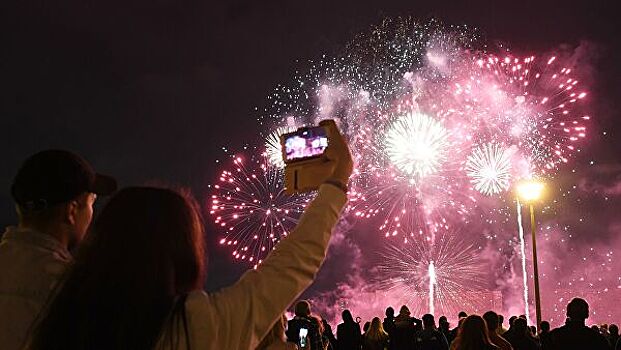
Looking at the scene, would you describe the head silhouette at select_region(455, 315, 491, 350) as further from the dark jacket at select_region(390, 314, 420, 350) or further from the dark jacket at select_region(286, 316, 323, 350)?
the dark jacket at select_region(390, 314, 420, 350)

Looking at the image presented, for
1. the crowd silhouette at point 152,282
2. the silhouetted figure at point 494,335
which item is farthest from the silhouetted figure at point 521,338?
the crowd silhouette at point 152,282

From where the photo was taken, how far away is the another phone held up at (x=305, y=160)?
2.60 m

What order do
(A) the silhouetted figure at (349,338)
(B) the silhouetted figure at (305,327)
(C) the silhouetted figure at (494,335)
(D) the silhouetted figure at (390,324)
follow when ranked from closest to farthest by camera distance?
(C) the silhouetted figure at (494,335)
(B) the silhouetted figure at (305,327)
(D) the silhouetted figure at (390,324)
(A) the silhouetted figure at (349,338)

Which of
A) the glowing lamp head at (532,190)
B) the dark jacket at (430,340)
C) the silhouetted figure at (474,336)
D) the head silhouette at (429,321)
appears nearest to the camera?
the silhouetted figure at (474,336)

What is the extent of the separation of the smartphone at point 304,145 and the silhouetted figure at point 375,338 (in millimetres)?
11301

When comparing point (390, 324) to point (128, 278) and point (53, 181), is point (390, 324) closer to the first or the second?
point (53, 181)

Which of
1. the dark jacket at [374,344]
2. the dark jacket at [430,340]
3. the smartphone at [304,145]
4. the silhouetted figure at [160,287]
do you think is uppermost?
the smartphone at [304,145]

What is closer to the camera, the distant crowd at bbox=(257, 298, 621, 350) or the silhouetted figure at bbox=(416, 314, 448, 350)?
the distant crowd at bbox=(257, 298, 621, 350)

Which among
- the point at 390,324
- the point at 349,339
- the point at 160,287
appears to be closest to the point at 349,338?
the point at 349,339

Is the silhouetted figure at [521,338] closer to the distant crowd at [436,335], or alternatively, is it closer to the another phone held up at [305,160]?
the distant crowd at [436,335]

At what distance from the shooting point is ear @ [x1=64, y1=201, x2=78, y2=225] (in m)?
2.63

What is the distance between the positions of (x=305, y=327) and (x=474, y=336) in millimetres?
3417

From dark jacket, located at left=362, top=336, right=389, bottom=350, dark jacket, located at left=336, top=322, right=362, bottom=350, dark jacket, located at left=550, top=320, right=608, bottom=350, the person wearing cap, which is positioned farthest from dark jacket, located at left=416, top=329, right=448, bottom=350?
the person wearing cap

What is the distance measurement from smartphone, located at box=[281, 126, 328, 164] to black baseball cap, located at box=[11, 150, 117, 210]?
2.52 ft
